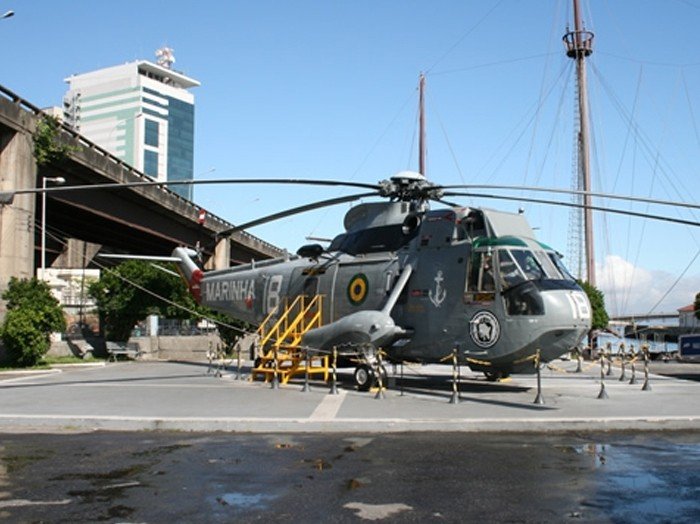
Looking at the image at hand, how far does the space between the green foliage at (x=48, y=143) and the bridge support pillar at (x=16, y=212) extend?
0.58 m

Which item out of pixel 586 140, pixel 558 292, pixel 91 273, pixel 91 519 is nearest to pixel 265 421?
pixel 91 519

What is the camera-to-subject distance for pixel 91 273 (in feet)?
139

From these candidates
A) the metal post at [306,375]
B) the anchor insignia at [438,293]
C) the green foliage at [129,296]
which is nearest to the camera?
the anchor insignia at [438,293]

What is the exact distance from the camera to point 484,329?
16469 mm

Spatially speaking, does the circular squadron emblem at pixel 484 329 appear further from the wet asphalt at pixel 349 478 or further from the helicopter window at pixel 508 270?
the wet asphalt at pixel 349 478

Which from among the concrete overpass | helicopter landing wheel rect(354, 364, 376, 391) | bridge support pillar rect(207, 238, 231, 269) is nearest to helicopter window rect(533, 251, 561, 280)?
helicopter landing wheel rect(354, 364, 376, 391)

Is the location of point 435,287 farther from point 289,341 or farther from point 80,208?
point 80,208

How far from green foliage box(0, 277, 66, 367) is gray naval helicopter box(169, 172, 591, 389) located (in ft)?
37.1

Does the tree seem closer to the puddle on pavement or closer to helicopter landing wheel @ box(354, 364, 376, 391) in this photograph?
helicopter landing wheel @ box(354, 364, 376, 391)

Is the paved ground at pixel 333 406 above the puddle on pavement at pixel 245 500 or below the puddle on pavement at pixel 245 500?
below

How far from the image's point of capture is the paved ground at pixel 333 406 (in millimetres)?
12039

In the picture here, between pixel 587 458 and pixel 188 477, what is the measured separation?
5.14m

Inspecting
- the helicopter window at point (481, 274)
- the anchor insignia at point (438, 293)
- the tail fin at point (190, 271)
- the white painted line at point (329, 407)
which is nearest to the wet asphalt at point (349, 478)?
the white painted line at point (329, 407)

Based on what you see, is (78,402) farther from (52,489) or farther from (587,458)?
(587,458)
